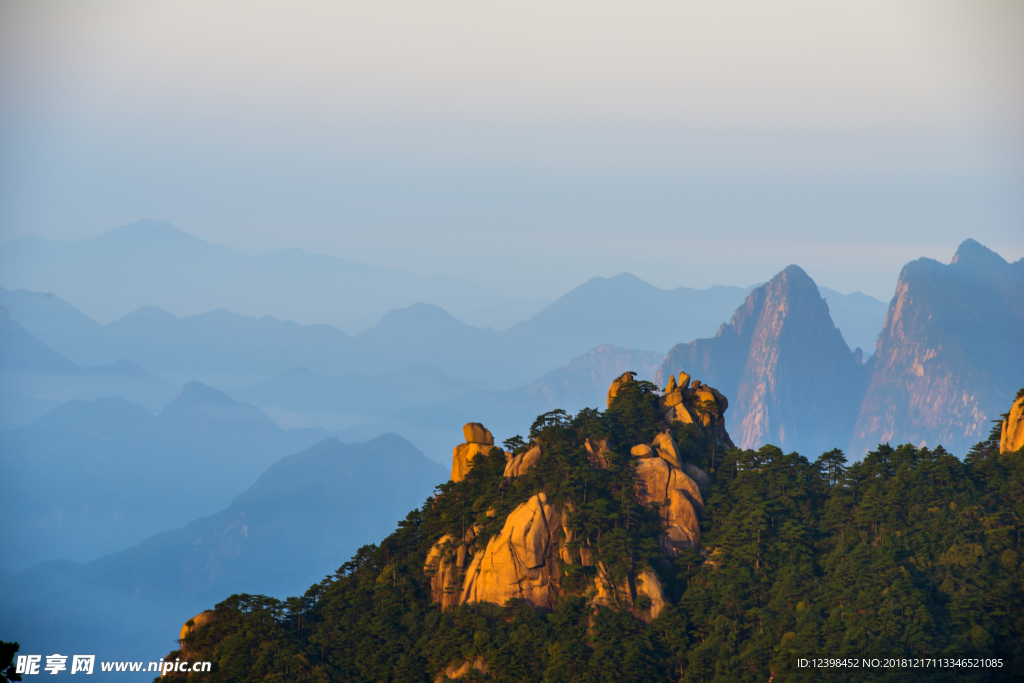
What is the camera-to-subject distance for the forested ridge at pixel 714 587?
204 feet

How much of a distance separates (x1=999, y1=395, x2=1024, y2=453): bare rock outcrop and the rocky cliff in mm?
23857

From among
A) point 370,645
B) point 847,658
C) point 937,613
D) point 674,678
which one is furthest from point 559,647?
point 937,613

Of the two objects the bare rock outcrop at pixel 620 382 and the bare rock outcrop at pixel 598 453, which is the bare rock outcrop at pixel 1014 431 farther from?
the bare rock outcrop at pixel 598 453

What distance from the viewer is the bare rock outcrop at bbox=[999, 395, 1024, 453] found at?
7619cm

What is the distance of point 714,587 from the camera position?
68812mm

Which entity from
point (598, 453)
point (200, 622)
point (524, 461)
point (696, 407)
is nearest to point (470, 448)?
point (524, 461)

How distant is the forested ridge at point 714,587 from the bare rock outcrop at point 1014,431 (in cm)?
177

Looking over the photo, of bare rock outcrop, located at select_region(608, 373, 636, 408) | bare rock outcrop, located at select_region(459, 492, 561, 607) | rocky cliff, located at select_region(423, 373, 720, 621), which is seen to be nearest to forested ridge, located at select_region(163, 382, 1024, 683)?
rocky cliff, located at select_region(423, 373, 720, 621)

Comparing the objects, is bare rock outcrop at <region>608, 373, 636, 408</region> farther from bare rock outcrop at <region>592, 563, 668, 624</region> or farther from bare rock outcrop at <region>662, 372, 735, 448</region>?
bare rock outcrop at <region>592, 563, 668, 624</region>

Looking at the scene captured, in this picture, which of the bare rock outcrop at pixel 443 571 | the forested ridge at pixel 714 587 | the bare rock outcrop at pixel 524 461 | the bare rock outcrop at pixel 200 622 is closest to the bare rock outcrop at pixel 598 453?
the forested ridge at pixel 714 587

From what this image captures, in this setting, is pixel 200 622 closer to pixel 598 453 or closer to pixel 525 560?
pixel 525 560

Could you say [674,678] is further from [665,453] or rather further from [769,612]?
[665,453]

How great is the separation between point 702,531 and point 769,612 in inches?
349

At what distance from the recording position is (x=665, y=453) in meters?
75.9
